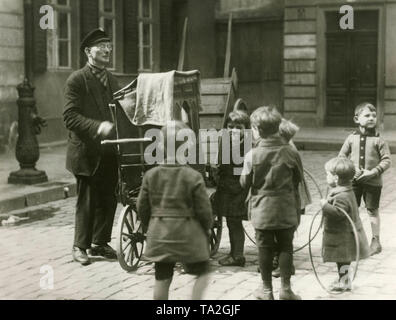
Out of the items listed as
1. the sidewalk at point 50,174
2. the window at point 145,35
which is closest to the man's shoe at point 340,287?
the sidewalk at point 50,174

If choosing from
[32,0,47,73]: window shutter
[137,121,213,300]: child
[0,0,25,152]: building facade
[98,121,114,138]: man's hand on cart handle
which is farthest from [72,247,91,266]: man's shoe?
[32,0,47,73]: window shutter

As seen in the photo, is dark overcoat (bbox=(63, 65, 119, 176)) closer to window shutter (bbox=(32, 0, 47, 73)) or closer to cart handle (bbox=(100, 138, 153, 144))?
cart handle (bbox=(100, 138, 153, 144))

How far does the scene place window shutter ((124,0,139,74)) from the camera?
18.4 metres

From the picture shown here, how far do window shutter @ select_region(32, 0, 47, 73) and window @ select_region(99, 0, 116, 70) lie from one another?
2.69 m

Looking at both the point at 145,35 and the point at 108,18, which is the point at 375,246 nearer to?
the point at 108,18

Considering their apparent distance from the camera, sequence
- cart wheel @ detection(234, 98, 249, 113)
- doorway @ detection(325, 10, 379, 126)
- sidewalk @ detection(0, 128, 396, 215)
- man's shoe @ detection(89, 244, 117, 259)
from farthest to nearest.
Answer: doorway @ detection(325, 10, 379, 126)
sidewalk @ detection(0, 128, 396, 215)
cart wheel @ detection(234, 98, 249, 113)
man's shoe @ detection(89, 244, 117, 259)

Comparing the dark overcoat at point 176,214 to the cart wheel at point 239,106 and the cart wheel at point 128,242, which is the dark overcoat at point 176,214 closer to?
the cart wheel at point 128,242

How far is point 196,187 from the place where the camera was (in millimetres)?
4820

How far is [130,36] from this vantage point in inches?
730

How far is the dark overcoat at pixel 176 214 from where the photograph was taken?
15.7ft

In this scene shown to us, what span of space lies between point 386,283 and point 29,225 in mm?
4196
